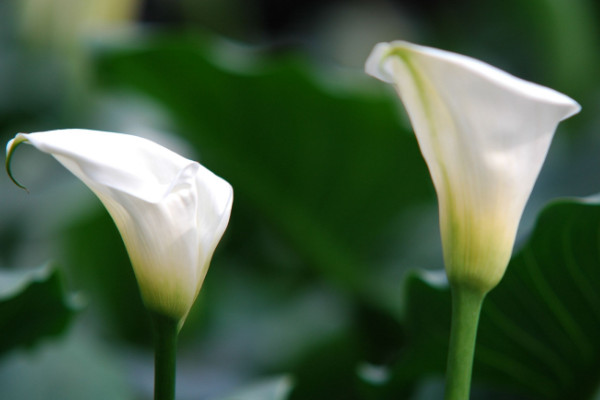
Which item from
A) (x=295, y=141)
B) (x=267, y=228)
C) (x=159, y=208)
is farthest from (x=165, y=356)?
(x=267, y=228)

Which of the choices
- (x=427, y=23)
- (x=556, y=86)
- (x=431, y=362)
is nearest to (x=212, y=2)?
(x=427, y=23)

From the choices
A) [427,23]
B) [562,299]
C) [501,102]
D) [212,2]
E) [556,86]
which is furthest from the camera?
[427,23]

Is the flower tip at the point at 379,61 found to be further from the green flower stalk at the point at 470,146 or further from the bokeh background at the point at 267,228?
the bokeh background at the point at 267,228

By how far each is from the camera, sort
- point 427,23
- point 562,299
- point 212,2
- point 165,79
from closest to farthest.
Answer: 1. point 562,299
2. point 165,79
3. point 212,2
4. point 427,23

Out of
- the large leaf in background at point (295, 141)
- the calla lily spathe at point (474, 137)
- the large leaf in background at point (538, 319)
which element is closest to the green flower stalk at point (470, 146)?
the calla lily spathe at point (474, 137)

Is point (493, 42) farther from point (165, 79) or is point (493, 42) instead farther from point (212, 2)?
point (165, 79)

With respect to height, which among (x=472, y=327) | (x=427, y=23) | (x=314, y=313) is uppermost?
(x=472, y=327)

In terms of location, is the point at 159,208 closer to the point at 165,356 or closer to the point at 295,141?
the point at 165,356

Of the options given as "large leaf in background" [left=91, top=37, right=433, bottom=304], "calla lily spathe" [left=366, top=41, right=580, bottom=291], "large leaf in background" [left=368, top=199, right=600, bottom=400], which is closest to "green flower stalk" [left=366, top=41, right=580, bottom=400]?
"calla lily spathe" [left=366, top=41, right=580, bottom=291]
